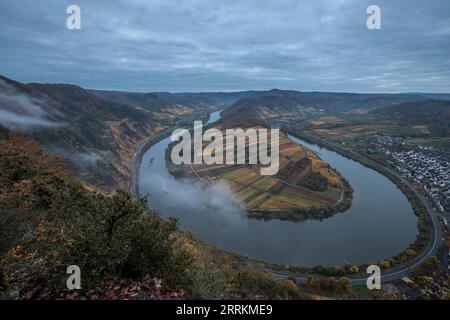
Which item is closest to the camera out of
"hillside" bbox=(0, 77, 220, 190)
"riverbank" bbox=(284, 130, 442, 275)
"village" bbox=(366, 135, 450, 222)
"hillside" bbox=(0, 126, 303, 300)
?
"hillside" bbox=(0, 126, 303, 300)

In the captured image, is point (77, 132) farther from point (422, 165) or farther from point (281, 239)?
point (422, 165)

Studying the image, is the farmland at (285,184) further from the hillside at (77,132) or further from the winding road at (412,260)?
the hillside at (77,132)

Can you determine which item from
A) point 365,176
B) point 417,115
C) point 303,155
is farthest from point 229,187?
point 417,115

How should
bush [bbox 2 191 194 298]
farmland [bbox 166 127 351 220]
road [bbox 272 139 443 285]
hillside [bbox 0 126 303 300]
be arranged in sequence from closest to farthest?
hillside [bbox 0 126 303 300] < bush [bbox 2 191 194 298] < road [bbox 272 139 443 285] < farmland [bbox 166 127 351 220]

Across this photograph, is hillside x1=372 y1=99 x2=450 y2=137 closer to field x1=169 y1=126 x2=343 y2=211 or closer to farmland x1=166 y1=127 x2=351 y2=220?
field x1=169 y1=126 x2=343 y2=211

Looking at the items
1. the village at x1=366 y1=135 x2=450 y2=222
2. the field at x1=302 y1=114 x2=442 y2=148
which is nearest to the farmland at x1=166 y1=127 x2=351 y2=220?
the village at x1=366 y1=135 x2=450 y2=222

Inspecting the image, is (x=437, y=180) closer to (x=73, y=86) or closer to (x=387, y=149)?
(x=387, y=149)
